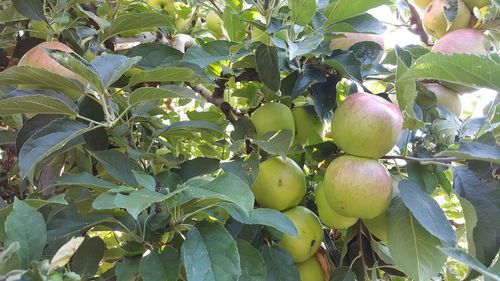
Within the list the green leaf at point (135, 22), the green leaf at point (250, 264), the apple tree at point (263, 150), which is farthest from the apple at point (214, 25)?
the green leaf at point (250, 264)

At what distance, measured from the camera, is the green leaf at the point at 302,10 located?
846mm

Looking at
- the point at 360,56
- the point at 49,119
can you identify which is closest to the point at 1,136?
the point at 49,119

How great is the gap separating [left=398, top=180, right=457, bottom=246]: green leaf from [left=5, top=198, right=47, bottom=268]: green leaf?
0.50m

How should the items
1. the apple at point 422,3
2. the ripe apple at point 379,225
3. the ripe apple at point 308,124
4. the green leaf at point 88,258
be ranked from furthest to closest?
the apple at point 422,3, the ripe apple at point 308,124, the ripe apple at point 379,225, the green leaf at point 88,258

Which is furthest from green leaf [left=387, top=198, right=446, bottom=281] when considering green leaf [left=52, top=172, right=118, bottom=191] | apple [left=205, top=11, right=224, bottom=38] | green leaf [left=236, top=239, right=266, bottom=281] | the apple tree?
apple [left=205, top=11, right=224, bottom=38]

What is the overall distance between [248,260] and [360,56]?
1.48 ft

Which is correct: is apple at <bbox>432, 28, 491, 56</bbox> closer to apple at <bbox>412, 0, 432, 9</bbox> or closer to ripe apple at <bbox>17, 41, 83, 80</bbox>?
apple at <bbox>412, 0, 432, 9</bbox>

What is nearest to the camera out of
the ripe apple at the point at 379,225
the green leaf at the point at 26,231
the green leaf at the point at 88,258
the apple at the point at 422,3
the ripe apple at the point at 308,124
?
the green leaf at the point at 26,231

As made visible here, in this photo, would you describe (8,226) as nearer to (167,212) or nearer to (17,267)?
(17,267)

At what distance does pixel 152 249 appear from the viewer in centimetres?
71

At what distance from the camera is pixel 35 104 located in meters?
0.75

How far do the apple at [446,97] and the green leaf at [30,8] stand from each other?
0.77m

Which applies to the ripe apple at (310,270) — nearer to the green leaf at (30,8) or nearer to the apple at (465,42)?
the apple at (465,42)

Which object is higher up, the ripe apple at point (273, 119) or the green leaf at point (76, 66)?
the green leaf at point (76, 66)
